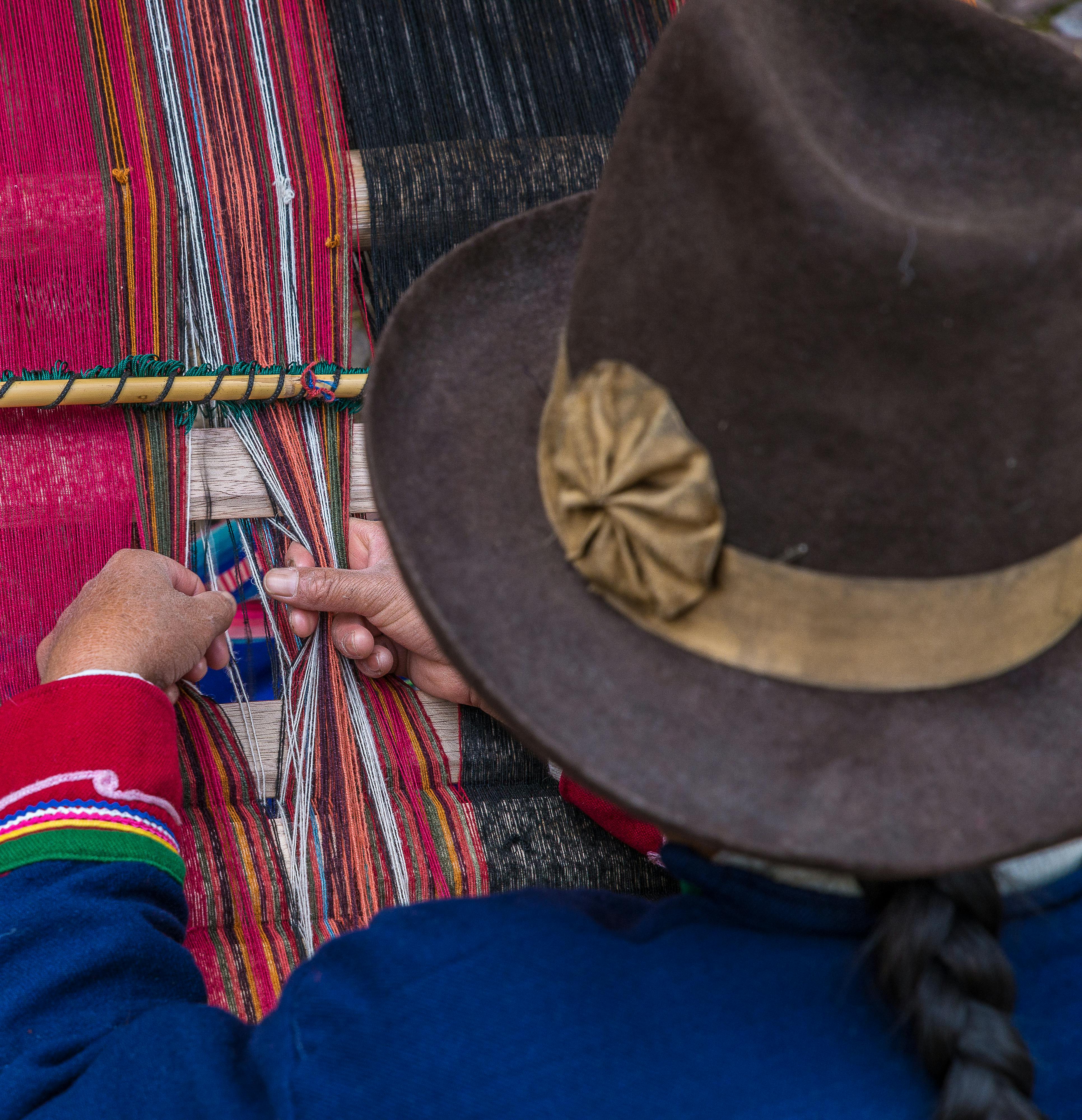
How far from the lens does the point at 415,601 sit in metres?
0.84

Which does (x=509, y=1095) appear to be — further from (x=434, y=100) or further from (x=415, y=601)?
(x=434, y=100)

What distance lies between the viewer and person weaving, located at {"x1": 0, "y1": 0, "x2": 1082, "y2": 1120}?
726 mm

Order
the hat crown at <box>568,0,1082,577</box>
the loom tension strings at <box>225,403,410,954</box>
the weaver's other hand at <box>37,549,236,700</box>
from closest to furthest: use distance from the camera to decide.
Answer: the hat crown at <box>568,0,1082,577</box>, the weaver's other hand at <box>37,549,236,700</box>, the loom tension strings at <box>225,403,410,954</box>

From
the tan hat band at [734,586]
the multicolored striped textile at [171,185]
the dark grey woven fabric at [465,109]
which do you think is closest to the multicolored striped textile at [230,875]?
the multicolored striped textile at [171,185]

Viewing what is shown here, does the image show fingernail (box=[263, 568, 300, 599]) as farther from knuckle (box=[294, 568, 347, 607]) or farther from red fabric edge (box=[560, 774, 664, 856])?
red fabric edge (box=[560, 774, 664, 856])

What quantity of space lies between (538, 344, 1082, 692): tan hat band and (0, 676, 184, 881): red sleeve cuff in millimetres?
716

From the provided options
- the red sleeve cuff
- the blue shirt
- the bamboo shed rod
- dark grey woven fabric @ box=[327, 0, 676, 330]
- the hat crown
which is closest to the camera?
the hat crown

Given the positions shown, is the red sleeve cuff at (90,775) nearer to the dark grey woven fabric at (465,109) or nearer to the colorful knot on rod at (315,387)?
the colorful knot on rod at (315,387)

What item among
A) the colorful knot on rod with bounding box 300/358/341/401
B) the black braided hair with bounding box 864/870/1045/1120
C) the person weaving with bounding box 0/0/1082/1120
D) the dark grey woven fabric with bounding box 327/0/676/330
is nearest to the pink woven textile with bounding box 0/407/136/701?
the colorful knot on rod with bounding box 300/358/341/401

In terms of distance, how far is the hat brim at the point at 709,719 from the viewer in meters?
0.77

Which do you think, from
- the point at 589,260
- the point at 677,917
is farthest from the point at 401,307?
the point at 677,917

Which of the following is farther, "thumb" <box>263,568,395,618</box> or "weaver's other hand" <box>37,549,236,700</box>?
"thumb" <box>263,568,395,618</box>

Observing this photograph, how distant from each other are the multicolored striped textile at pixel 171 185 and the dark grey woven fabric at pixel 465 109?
0.06 meters

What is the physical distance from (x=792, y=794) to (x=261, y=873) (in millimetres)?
1015
